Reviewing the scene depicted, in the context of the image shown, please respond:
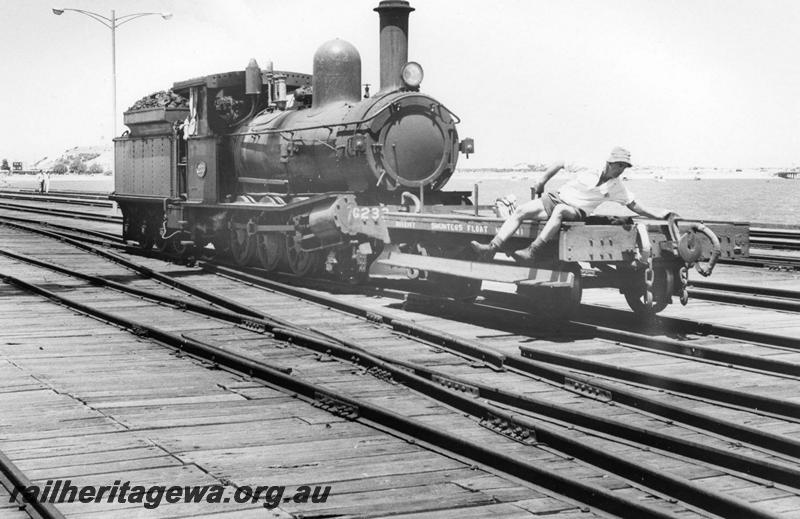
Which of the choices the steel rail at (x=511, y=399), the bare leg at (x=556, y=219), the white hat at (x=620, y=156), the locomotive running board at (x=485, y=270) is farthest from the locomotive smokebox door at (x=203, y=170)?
the white hat at (x=620, y=156)

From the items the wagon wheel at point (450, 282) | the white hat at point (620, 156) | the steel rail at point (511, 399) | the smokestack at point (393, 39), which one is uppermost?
the smokestack at point (393, 39)

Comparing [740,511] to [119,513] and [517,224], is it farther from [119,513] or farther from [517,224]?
[517,224]

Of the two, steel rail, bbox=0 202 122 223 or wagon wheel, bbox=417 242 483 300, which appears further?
steel rail, bbox=0 202 122 223

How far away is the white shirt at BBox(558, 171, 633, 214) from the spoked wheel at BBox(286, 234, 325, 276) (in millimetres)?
5896

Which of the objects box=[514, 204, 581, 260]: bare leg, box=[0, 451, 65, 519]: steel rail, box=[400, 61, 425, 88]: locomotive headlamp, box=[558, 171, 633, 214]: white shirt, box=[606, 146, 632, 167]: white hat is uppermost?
box=[400, 61, 425, 88]: locomotive headlamp

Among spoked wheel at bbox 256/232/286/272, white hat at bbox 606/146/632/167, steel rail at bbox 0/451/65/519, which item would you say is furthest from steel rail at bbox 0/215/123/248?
steel rail at bbox 0/451/65/519

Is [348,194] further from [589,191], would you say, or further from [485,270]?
[589,191]

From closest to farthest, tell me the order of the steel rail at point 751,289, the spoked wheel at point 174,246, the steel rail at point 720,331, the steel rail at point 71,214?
the steel rail at point 720,331, the steel rail at point 751,289, the spoked wheel at point 174,246, the steel rail at point 71,214

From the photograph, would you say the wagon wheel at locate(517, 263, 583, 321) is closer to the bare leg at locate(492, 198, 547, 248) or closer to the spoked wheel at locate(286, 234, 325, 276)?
the bare leg at locate(492, 198, 547, 248)

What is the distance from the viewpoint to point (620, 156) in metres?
9.88

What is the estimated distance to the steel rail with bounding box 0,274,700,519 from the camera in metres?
4.66

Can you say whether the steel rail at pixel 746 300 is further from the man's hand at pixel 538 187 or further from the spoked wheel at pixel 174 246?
the spoked wheel at pixel 174 246

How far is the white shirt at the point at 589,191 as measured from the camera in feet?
32.9

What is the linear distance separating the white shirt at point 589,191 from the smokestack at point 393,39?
5170 millimetres
